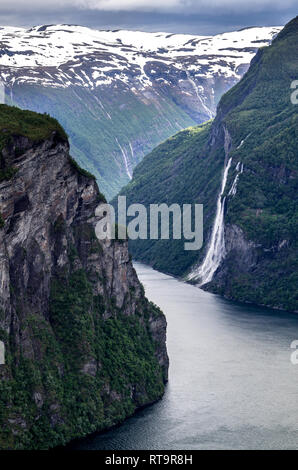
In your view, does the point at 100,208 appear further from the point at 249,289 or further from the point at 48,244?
the point at 249,289

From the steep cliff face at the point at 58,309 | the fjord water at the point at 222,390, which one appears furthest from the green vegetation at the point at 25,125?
the fjord water at the point at 222,390

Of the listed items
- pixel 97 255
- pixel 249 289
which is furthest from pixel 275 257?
pixel 97 255

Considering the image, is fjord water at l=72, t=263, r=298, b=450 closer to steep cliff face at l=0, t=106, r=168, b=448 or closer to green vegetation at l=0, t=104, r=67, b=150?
steep cliff face at l=0, t=106, r=168, b=448

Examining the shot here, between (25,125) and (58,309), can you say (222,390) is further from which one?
(25,125)

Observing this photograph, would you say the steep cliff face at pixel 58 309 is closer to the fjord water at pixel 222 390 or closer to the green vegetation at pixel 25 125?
the green vegetation at pixel 25 125

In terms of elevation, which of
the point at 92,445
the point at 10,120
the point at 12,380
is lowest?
the point at 92,445

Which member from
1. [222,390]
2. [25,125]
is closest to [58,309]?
[25,125]
